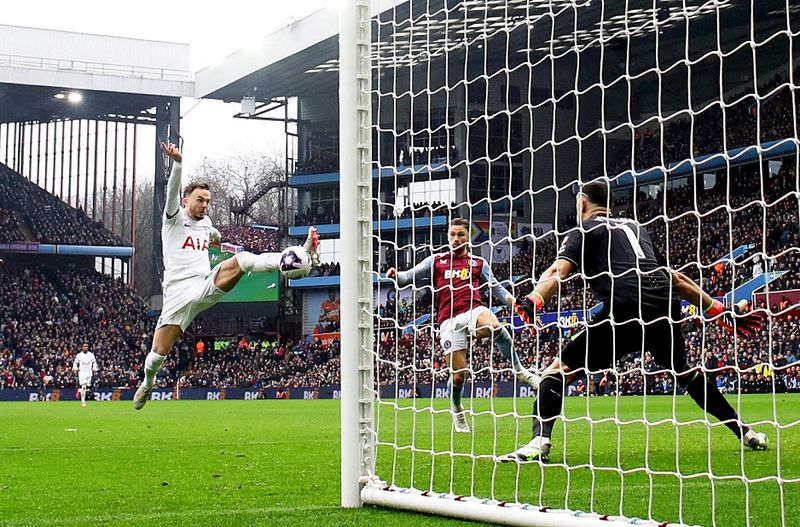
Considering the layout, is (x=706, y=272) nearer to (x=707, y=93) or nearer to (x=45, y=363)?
(x=707, y=93)

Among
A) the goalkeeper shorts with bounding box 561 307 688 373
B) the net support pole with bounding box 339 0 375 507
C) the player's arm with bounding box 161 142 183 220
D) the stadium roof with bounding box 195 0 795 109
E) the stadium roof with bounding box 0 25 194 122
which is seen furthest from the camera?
the stadium roof with bounding box 0 25 194 122

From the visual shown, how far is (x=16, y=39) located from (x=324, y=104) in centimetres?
1333

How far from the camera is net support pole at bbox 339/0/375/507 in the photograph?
548cm

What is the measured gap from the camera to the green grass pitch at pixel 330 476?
4949 millimetres

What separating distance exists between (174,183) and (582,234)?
4.94 m

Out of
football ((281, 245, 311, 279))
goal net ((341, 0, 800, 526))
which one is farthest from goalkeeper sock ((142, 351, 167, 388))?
goal net ((341, 0, 800, 526))

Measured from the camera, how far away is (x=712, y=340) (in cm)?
2064

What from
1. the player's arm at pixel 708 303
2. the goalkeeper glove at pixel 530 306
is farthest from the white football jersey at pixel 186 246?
the player's arm at pixel 708 303

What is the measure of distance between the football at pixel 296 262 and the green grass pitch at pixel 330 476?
4.99 ft

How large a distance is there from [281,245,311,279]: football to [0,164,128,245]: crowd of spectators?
38547mm

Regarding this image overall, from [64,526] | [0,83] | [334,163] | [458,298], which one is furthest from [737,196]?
[0,83]

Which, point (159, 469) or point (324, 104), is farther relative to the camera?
point (324, 104)

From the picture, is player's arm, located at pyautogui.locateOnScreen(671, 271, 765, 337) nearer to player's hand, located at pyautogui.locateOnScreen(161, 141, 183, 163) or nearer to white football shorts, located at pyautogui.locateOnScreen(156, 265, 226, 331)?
player's hand, located at pyautogui.locateOnScreen(161, 141, 183, 163)

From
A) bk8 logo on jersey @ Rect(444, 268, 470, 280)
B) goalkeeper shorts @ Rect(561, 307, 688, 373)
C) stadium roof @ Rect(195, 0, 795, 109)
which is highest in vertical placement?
stadium roof @ Rect(195, 0, 795, 109)
